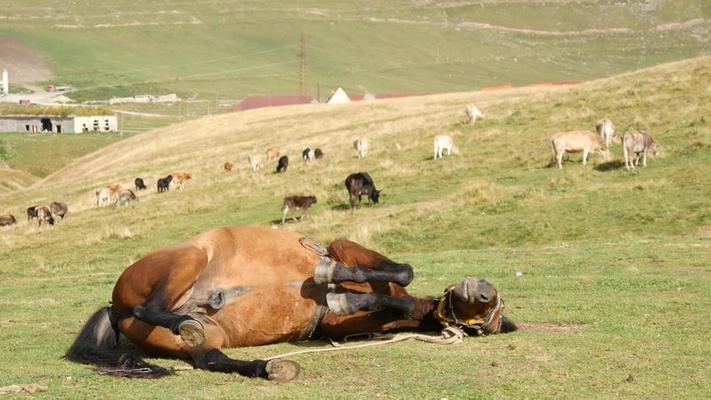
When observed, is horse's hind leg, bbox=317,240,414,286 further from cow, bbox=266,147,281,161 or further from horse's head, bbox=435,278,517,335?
cow, bbox=266,147,281,161

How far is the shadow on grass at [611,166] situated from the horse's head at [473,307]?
23486mm

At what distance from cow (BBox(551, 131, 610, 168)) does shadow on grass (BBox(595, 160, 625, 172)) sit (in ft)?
2.52

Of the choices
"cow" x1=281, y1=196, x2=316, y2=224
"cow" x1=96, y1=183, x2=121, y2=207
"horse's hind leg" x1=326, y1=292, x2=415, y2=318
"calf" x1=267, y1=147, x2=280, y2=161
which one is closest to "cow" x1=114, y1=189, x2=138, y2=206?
"cow" x1=96, y1=183, x2=121, y2=207

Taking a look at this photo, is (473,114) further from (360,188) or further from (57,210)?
(57,210)

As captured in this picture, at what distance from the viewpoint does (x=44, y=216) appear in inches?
→ 1647

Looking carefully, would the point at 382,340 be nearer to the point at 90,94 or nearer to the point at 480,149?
the point at 480,149

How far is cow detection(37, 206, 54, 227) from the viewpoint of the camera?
41.6 metres

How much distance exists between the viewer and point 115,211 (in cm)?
4178

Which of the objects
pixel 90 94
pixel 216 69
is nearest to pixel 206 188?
pixel 90 94

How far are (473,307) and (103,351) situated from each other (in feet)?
11.4

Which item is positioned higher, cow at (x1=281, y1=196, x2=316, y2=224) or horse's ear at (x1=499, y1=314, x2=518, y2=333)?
cow at (x1=281, y1=196, x2=316, y2=224)

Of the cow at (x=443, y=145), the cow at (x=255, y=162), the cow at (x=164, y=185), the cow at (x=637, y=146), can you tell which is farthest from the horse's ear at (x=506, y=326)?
the cow at (x=255, y=162)

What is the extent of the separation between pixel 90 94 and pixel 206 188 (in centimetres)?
13191

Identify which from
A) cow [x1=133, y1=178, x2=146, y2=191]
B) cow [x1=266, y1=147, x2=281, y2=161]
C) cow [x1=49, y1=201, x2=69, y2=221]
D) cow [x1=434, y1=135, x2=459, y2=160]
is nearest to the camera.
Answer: cow [x1=434, y1=135, x2=459, y2=160]
